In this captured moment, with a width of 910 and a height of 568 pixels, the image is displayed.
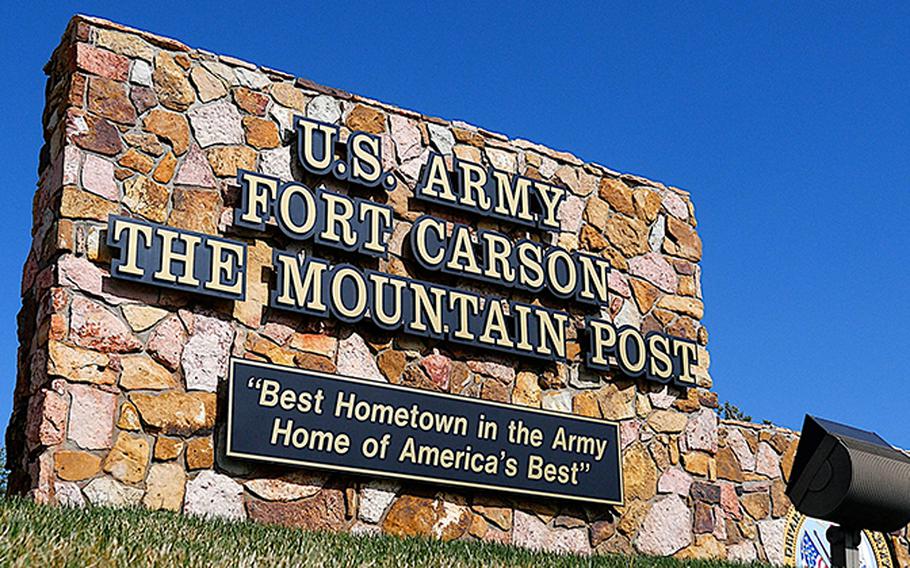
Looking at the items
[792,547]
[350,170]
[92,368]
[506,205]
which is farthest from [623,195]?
[92,368]

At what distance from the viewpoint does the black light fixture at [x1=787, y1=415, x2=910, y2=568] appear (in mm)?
7129

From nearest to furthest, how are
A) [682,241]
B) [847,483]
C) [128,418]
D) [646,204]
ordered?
[847,483]
[128,418]
[646,204]
[682,241]

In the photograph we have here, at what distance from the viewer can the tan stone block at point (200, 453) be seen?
27.4 ft

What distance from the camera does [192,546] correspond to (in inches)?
223

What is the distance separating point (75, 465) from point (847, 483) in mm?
4952

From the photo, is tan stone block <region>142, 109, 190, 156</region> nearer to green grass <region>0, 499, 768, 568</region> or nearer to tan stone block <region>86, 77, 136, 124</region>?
tan stone block <region>86, 77, 136, 124</region>

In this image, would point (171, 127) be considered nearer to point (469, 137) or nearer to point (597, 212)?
point (469, 137)

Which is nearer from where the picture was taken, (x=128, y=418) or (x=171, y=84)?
(x=128, y=418)

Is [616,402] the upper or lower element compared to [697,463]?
upper

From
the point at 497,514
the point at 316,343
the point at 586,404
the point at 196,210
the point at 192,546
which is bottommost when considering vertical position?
the point at 192,546

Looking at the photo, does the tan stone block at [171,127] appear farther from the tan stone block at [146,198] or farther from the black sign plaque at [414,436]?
the black sign plaque at [414,436]

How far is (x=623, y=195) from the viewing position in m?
11.6

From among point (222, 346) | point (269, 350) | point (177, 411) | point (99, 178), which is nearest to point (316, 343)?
point (269, 350)

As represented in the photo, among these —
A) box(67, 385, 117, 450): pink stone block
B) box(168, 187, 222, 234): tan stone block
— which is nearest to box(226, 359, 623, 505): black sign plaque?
box(67, 385, 117, 450): pink stone block
